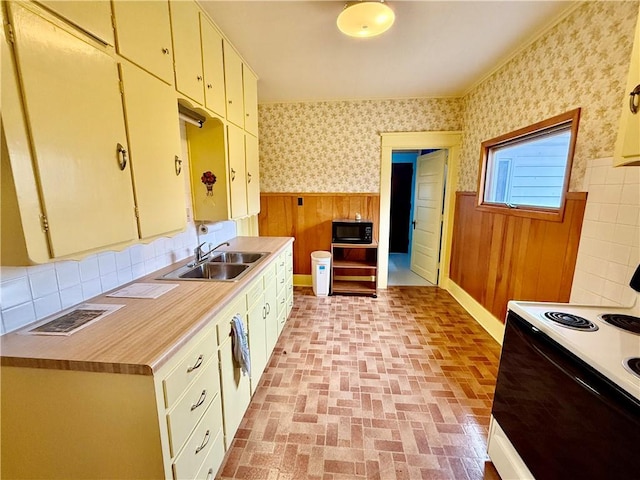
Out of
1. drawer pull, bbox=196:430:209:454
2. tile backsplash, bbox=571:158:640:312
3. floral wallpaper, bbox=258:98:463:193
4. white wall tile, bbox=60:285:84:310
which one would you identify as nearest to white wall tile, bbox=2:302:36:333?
white wall tile, bbox=60:285:84:310

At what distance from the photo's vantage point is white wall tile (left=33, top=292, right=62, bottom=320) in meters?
1.12

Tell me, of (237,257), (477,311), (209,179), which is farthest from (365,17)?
(477,311)

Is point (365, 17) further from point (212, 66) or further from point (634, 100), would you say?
point (634, 100)

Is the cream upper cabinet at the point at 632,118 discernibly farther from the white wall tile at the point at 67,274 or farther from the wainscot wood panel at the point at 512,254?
the white wall tile at the point at 67,274

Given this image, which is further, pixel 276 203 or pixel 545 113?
pixel 276 203

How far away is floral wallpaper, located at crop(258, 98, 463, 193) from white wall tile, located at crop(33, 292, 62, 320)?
310 centimetres

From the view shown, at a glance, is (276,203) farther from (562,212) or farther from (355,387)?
(562,212)

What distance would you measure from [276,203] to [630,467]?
386cm

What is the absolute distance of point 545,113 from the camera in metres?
2.12

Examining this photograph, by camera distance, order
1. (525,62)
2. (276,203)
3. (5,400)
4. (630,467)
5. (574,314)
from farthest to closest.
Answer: (276,203)
(525,62)
(574,314)
(5,400)
(630,467)

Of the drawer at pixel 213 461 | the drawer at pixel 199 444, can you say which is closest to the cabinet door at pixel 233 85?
the drawer at pixel 199 444

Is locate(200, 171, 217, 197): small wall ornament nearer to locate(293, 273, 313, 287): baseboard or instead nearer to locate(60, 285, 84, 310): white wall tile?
locate(60, 285, 84, 310): white wall tile

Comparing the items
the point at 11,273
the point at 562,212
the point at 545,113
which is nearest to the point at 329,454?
the point at 11,273

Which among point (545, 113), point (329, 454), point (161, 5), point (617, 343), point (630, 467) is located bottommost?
point (329, 454)
